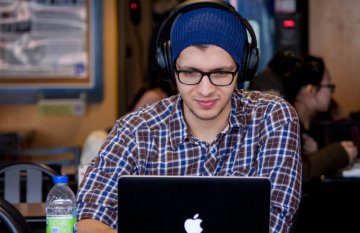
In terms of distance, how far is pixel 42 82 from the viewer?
A: 6.71 metres

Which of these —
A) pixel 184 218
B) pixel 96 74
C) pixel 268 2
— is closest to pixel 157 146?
pixel 184 218

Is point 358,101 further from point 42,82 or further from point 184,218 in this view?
point 184,218

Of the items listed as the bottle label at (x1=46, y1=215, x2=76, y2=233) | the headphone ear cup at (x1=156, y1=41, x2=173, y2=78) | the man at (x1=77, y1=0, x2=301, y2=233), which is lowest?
the bottle label at (x1=46, y1=215, x2=76, y2=233)

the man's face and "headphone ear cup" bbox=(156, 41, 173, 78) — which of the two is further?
"headphone ear cup" bbox=(156, 41, 173, 78)

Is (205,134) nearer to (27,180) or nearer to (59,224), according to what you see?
(59,224)

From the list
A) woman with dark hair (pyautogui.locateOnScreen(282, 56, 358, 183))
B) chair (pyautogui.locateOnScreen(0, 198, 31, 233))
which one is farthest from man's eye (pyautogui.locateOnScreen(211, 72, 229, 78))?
woman with dark hair (pyautogui.locateOnScreen(282, 56, 358, 183))

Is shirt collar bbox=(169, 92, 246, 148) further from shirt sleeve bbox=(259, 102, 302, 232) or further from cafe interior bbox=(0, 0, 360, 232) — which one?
cafe interior bbox=(0, 0, 360, 232)

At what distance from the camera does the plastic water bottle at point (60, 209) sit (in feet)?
6.75

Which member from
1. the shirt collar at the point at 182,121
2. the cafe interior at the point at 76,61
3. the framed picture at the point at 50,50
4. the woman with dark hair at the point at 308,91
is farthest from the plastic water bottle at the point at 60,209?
the framed picture at the point at 50,50

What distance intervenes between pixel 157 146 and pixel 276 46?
368 centimetres

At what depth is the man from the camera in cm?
216

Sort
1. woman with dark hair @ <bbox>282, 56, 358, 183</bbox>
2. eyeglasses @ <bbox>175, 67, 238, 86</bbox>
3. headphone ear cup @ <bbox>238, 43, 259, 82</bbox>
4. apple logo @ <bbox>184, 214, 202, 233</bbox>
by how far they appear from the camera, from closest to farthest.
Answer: apple logo @ <bbox>184, 214, 202, 233</bbox>
eyeglasses @ <bbox>175, 67, 238, 86</bbox>
headphone ear cup @ <bbox>238, 43, 259, 82</bbox>
woman with dark hair @ <bbox>282, 56, 358, 183</bbox>

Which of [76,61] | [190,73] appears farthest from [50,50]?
[190,73]

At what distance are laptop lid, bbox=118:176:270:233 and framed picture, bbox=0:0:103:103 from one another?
5055 millimetres
